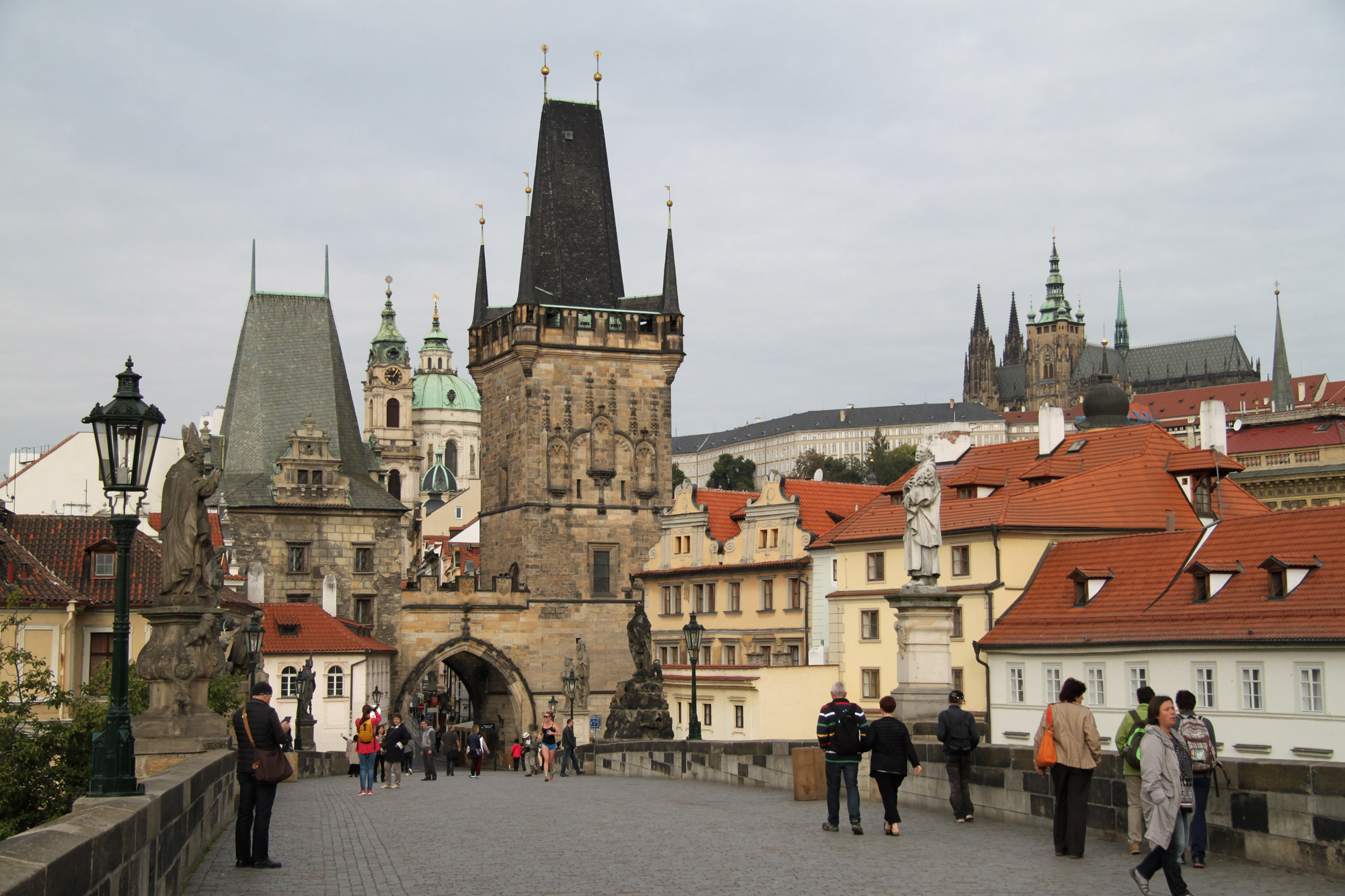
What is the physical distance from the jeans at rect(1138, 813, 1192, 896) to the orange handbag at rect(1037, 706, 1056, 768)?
201 cm

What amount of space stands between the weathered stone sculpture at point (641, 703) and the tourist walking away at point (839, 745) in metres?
24.8

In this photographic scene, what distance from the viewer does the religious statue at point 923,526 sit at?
18141mm

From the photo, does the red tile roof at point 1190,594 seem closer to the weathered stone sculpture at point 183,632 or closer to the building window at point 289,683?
the weathered stone sculpture at point 183,632

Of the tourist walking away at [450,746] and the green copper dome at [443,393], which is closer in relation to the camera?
the tourist walking away at [450,746]

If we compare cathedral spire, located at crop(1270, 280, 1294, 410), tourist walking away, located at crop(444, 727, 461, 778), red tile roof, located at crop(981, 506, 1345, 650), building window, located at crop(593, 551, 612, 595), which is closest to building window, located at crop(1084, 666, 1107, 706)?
red tile roof, located at crop(981, 506, 1345, 650)

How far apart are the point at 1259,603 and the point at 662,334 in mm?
35934

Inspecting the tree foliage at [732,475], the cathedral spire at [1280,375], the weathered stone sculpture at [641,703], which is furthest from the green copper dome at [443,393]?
the weathered stone sculpture at [641,703]

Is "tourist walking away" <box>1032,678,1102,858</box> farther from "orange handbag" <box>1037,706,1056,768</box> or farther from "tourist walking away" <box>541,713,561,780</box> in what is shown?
"tourist walking away" <box>541,713,561,780</box>

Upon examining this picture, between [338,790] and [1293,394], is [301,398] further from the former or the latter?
[1293,394]

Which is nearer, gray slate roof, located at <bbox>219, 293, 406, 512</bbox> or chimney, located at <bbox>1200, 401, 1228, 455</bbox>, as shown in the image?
chimney, located at <bbox>1200, 401, 1228, 455</bbox>

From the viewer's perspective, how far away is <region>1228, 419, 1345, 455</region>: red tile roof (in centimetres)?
7069

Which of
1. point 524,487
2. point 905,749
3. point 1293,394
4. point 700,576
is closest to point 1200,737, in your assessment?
point 905,749

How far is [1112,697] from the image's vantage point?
3259 centimetres

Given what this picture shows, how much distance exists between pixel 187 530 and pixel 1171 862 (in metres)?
10.2
